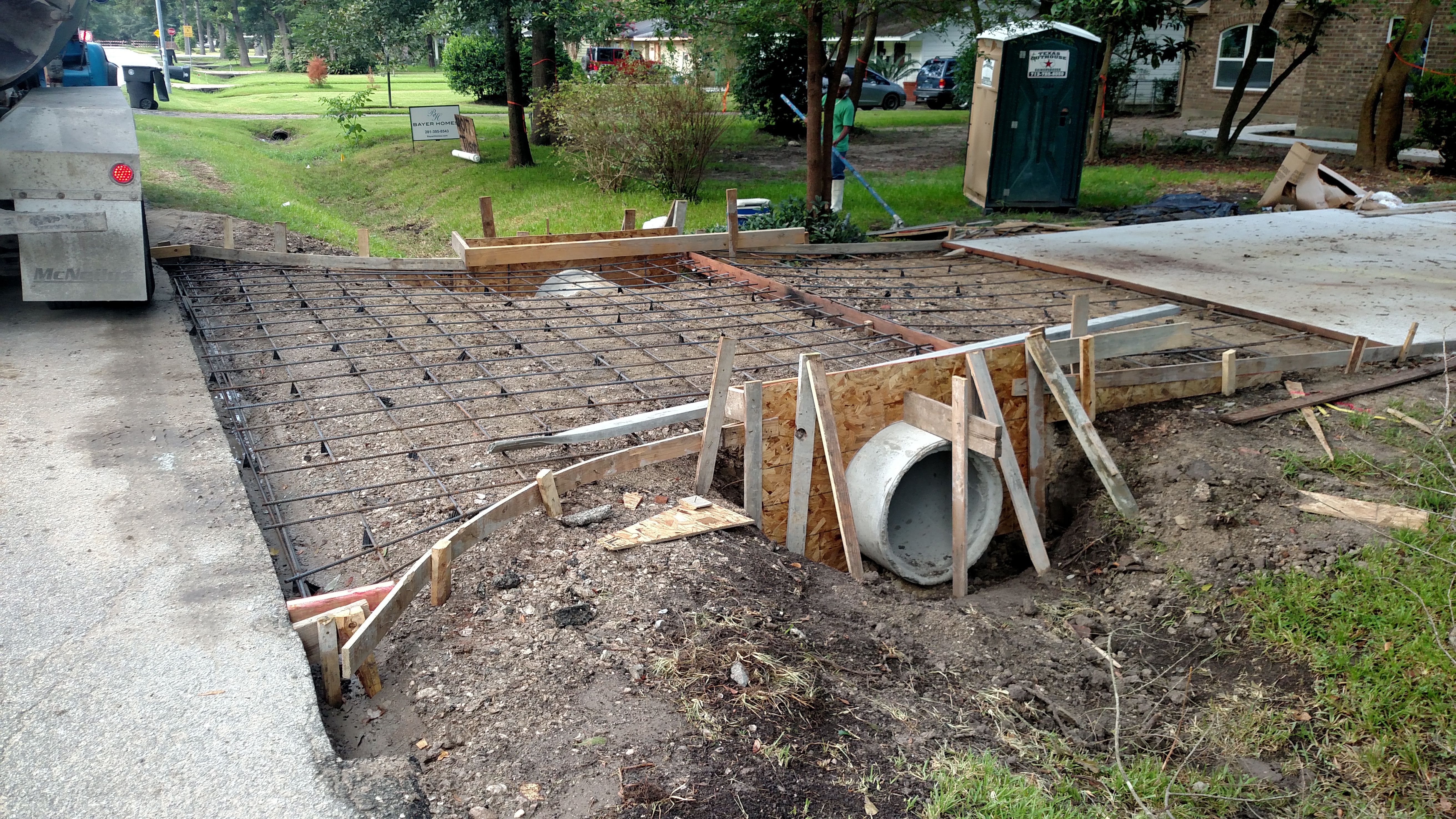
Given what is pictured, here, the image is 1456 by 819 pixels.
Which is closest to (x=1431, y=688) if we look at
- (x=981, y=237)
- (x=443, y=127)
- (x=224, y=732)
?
(x=224, y=732)

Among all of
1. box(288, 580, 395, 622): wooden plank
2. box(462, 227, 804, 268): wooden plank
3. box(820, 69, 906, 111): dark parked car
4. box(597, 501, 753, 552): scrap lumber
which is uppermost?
box(820, 69, 906, 111): dark parked car

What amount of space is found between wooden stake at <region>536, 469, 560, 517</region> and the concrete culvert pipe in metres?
1.62

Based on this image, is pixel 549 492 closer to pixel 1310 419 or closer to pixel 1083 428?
pixel 1083 428

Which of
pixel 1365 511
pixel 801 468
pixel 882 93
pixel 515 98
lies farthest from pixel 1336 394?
pixel 882 93

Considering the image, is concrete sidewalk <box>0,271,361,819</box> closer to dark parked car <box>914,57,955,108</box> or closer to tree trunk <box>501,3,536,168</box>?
tree trunk <box>501,3,536,168</box>

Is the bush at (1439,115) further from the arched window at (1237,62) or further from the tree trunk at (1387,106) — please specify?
the arched window at (1237,62)

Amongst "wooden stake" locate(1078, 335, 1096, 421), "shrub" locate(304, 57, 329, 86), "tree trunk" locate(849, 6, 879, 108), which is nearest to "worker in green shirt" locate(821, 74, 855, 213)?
"tree trunk" locate(849, 6, 879, 108)

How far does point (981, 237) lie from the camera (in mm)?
10719

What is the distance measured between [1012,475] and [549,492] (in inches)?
98.4

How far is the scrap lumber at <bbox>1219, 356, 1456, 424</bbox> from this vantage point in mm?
5773

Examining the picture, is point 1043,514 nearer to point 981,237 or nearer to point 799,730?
point 799,730

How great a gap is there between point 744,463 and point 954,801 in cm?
223

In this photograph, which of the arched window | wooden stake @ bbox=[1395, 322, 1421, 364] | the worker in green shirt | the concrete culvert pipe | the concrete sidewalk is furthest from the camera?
the arched window

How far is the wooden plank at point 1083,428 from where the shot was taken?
530 centimetres
